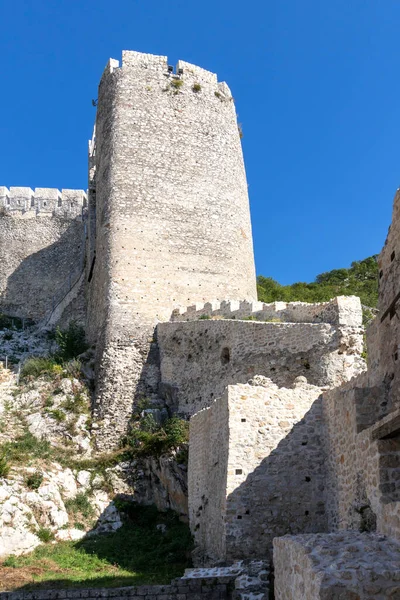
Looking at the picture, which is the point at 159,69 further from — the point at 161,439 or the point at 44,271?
the point at 161,439

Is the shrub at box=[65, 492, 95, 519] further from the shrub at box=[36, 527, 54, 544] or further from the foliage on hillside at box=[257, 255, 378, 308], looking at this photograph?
the foliage on hillside at box=[257, 255, 378, 308]

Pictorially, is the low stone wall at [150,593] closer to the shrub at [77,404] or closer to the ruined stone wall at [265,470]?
the ruined stone wall at [265,470]

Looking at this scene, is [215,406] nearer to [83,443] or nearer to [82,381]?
[83,443]

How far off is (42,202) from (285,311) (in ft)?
62.7

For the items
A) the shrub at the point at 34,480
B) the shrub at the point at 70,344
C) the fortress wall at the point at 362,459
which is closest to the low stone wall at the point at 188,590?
the fortress wall at the point at 362,459

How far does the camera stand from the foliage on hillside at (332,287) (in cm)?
3231

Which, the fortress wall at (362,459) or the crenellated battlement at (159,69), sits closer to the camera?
the fortress wall at (362,459)

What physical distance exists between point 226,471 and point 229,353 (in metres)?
6.88

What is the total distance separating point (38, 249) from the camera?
103 ft

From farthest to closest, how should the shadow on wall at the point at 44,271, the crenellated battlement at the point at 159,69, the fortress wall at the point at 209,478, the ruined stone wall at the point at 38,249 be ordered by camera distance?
1. the ruined stone wall at the point at 38,249
2. the shadow on wall at the point at 44,271
3. the crenellated battlement at the point at 159,69
4. the fortress wall at the point at 209,478

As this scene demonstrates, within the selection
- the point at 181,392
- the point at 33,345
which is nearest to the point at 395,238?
the point at 181,392

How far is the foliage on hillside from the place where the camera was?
32.3 meters

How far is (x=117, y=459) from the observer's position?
17.8 metres

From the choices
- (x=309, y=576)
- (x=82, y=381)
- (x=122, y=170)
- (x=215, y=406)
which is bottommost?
(x=309, y=576)
